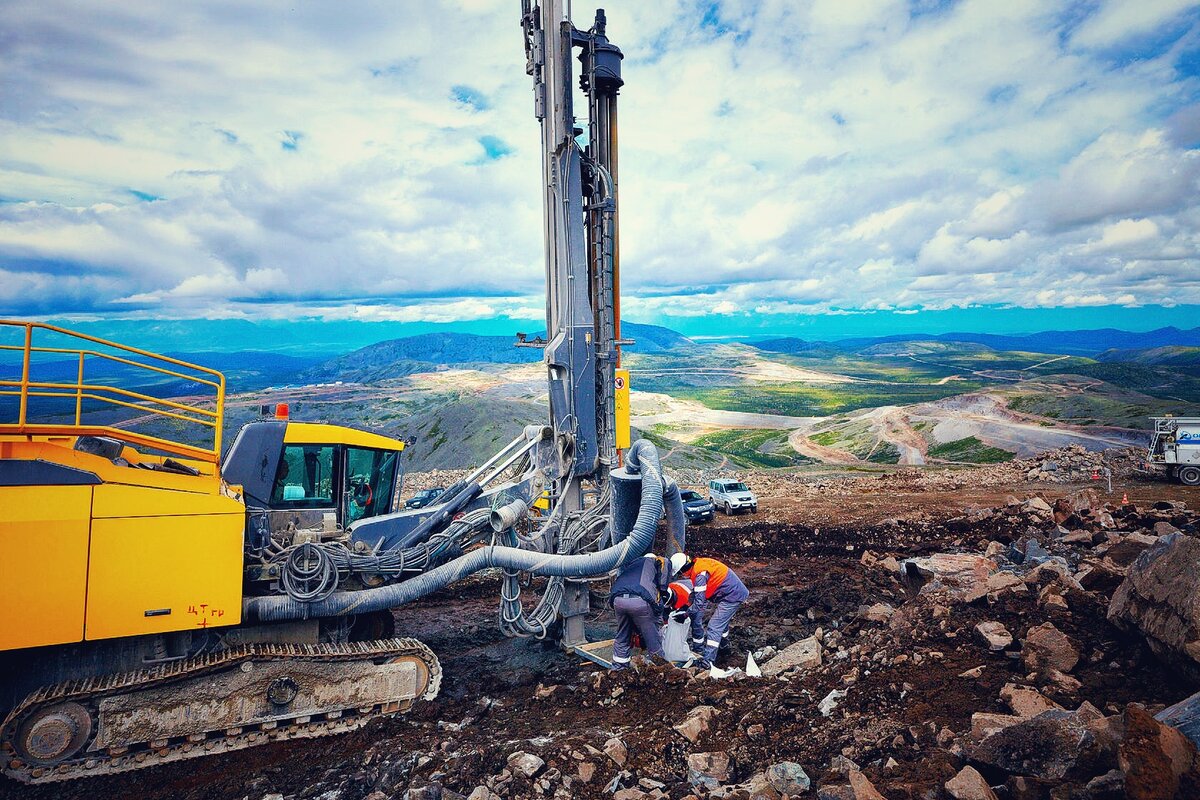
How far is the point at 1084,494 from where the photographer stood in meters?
13.9

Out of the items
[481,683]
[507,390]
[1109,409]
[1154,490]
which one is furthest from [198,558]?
[507,390]

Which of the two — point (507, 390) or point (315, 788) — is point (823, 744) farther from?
point (507, 390)

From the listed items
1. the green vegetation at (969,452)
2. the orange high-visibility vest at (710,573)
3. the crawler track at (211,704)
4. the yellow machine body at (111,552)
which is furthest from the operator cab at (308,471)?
the green vegetation at (969,452)

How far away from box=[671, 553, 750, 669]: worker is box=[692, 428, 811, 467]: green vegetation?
1396 inches

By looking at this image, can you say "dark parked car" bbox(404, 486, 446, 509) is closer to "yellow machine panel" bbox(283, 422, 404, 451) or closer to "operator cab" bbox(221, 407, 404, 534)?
"operator cab" bbox(221, 407, 404, 534)

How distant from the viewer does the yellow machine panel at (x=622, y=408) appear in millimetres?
10922

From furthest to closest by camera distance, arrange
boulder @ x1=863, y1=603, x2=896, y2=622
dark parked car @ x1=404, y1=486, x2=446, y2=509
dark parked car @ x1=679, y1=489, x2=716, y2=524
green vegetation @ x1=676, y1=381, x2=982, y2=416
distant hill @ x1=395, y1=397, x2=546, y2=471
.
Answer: green vegetation @ x1=676, y1=381, x2=982, y2=416, distant hill @ x1=395, y1=397, x2=546, y2=471, dark parked car @ x1=679, y1=489, x2=716, y2=524, dark parked car @ x1=404, y1=486, x2=446, y2=509, boulder @ x1=863, y1=603, x2=896, y2=622

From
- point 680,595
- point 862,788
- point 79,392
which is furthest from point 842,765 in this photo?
point 79,392

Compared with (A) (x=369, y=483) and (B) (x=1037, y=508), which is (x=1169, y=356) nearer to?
(B) (x=1037, y=508)

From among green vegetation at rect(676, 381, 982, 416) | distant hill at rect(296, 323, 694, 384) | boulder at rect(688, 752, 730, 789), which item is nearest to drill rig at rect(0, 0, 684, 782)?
boulder at rect(688, 752, 730, 789)

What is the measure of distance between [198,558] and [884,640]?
7.07m

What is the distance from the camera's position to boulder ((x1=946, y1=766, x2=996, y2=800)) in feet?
13.5

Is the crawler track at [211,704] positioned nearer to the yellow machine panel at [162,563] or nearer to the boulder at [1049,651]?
the yellow machine panel at [162,563]

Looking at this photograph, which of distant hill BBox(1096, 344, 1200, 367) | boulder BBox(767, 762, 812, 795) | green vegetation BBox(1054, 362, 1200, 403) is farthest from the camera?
distant hill BBox(1096, 344, 1200, 367)
